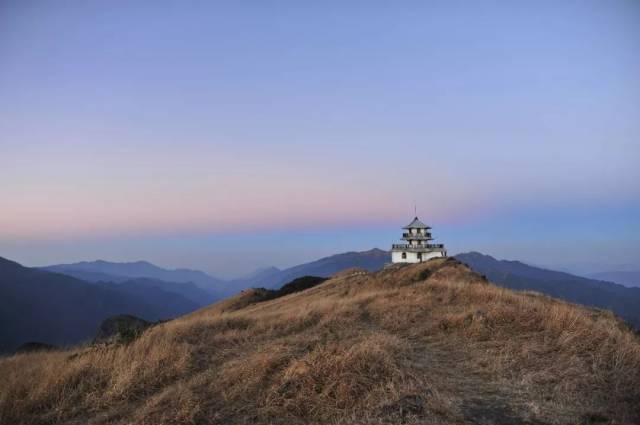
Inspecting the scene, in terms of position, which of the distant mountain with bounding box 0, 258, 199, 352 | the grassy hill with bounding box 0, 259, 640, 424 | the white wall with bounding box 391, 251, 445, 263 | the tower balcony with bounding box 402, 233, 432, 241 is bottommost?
the distant mountain with bounding box 0, 258, 199, 352

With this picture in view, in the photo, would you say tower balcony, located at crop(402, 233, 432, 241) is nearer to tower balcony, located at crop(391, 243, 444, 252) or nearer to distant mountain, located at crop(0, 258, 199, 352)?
tower balcony, located at crop(391, 243, 444, 252)

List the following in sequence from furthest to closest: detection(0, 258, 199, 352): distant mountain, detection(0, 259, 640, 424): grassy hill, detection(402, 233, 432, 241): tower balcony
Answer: detection(0, 258, 199, 352): distant mountain
detection(402, 233, 432, 241): tower balcony
detection(0, 259, 640, 424): grassy hill

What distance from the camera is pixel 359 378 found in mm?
6863

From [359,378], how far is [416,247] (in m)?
46.4

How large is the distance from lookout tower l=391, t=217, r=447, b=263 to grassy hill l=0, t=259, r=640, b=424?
40535mm

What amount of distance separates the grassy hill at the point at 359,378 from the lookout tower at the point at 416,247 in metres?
40.5

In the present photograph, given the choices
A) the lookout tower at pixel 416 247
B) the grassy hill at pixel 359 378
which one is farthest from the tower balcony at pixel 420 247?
the grassy hill at pixel 359 378

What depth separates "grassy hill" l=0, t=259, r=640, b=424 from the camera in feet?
20.1

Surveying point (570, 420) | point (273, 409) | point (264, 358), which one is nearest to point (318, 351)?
point (264, 358)

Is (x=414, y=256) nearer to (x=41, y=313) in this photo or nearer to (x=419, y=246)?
(x=419, y=246)

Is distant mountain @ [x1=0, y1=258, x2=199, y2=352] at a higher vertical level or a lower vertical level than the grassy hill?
lower

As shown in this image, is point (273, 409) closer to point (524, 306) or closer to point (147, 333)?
point (147, 333)

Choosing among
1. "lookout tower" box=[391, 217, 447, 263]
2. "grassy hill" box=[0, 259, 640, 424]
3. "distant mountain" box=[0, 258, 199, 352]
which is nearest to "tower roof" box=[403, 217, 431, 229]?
"lookout tower" box=[391, 217, 447, 263]

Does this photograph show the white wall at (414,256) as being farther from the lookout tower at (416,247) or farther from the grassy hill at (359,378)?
the grassy hill at (359,378)
